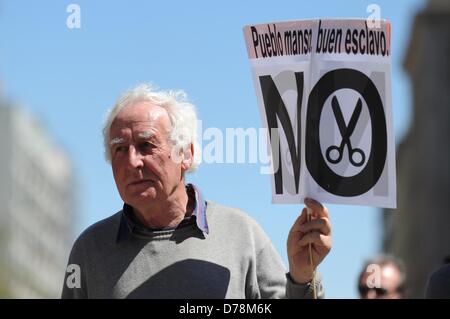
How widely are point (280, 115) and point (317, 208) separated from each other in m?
0.43

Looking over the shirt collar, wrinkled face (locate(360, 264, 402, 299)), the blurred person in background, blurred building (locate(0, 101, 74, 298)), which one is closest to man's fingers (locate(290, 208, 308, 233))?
the shirt collar

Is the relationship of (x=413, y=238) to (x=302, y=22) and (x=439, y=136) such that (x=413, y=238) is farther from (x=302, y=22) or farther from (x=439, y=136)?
(x=302, y=22)

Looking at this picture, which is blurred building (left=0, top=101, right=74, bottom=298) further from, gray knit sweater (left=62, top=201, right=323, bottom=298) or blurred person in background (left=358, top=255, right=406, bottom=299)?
gray knit sweater (left=62, top=201, right=323, bottom=298)

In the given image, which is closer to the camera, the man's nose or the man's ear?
the man's nose

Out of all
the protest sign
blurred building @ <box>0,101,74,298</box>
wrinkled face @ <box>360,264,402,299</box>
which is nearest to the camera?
the protest sign

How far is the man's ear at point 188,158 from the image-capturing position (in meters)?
5.46

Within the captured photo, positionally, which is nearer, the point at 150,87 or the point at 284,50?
the point at 284,50

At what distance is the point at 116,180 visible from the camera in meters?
5.30

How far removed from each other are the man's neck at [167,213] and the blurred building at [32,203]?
79.1 m

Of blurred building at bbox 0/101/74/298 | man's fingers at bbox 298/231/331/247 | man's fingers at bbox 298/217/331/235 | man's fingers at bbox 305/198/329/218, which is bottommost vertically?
blurred building at bbox 0/101/74/298

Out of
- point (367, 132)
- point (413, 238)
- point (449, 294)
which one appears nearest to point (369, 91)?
point (367, 132)

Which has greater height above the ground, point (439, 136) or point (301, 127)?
point (301, 127)

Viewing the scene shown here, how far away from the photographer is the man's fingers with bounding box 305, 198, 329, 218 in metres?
5.05

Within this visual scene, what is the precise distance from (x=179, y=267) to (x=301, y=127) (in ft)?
2.45
